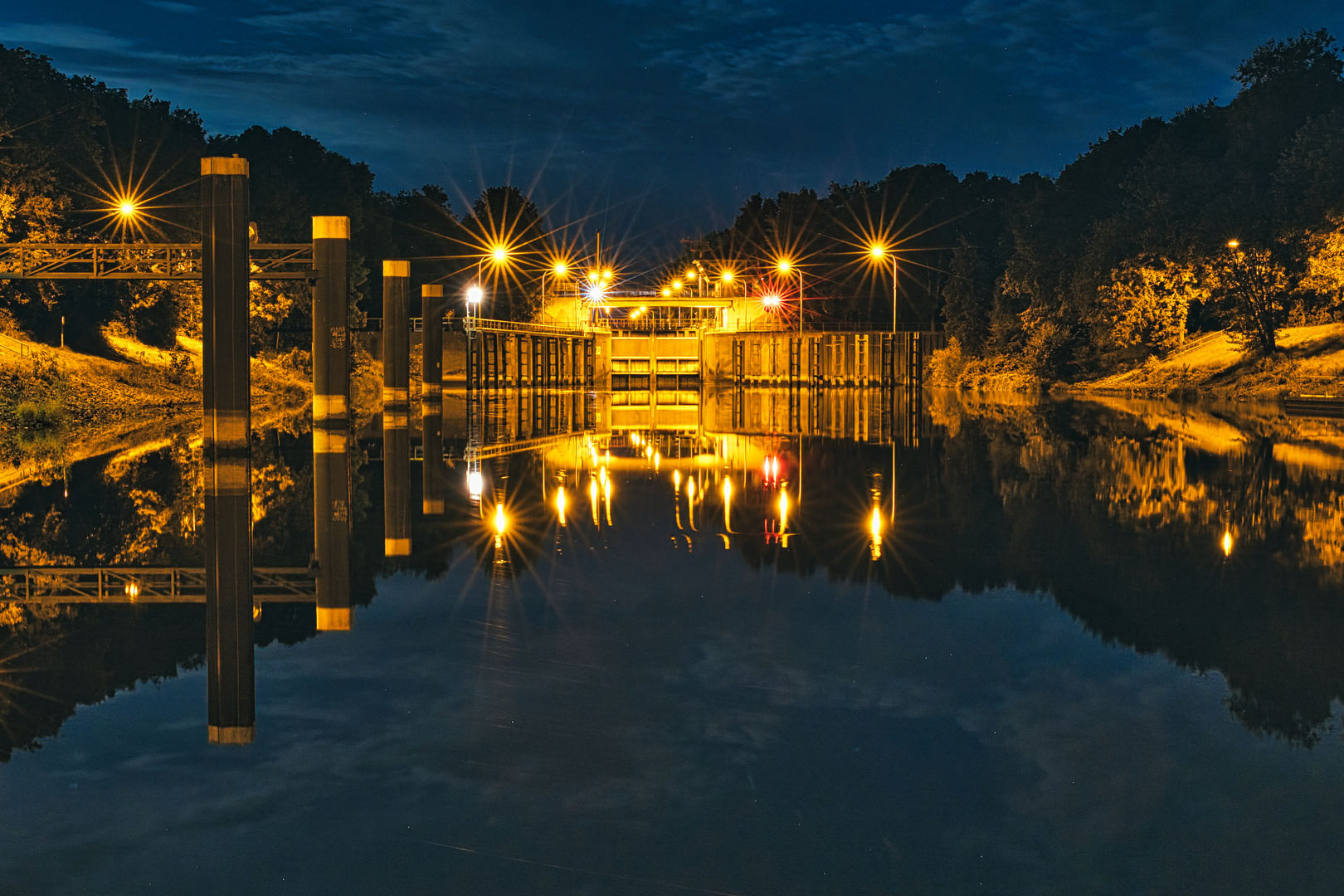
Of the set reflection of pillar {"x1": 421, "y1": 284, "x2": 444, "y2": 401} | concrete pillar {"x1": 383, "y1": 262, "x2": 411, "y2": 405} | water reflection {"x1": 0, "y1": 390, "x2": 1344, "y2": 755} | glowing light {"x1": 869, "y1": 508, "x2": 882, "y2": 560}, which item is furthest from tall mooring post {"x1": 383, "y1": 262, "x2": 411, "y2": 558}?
glowing light {"x1": 869, "y1": 508, "x2": 882, "y2": 560}

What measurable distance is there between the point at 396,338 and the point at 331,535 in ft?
99.0

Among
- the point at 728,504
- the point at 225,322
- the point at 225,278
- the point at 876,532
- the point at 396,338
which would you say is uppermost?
the point at 396,338

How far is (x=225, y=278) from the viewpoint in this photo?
79.3 ft

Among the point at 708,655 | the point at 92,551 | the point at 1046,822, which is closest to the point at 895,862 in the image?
the point at 1046,822

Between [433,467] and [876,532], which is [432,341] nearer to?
[433,467]

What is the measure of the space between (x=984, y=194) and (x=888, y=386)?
57481 mm

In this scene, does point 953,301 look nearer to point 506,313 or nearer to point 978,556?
point 506,313

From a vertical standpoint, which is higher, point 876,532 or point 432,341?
point 432,341

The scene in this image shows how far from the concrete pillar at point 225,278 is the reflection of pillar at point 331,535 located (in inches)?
92.6

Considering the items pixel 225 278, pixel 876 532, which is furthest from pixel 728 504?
pixel 225 278

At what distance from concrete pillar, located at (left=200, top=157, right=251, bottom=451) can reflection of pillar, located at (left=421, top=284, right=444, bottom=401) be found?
2991 centimetres

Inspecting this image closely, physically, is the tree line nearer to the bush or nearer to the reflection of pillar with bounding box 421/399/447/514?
the reflection of pillar with bounding box 421/399/447/514

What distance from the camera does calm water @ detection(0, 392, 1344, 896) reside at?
5.90m

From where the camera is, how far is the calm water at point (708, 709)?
5898 mm
